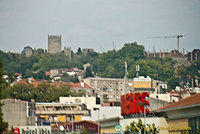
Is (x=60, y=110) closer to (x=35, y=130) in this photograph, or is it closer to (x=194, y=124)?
(x=35, y=130)

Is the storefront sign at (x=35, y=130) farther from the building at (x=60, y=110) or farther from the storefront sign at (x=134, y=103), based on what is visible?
A: the building at (x=60, y=110)

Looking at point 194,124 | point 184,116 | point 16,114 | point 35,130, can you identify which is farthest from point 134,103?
point 16,114

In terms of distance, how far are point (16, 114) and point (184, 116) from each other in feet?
302

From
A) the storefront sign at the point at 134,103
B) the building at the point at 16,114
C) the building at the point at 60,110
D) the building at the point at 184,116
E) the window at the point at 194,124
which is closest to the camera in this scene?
the window at the point at 194,124

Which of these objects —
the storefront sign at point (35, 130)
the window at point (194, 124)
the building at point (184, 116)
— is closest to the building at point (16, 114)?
the storefront sign at point (35, 130)

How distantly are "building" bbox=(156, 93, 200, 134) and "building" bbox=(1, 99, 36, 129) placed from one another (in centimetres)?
8212

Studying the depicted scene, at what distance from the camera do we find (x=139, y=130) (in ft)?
275

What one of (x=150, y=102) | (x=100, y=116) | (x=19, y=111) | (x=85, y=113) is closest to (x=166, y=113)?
(x=150, y=102)

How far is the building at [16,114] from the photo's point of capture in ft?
528

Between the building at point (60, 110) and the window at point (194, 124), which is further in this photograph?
the building at point (60, 110)

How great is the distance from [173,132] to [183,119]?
11.5ft

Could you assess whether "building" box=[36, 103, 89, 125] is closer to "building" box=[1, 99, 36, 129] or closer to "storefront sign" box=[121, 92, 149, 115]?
"building" box=[1, 99, 36, 129]

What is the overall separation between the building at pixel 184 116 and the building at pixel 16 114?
82.1 meters

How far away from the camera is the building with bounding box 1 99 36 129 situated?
528 feet
